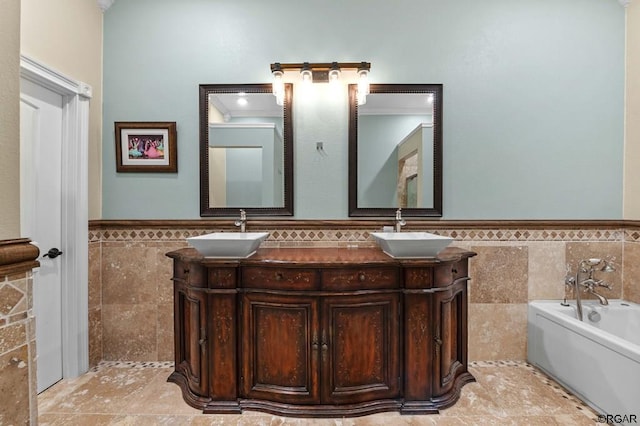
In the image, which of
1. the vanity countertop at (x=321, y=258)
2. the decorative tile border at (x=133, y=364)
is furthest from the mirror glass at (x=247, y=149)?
the decorative tile border at (x=133, y=364)

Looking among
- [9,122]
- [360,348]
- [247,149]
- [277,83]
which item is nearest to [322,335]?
[360,348]

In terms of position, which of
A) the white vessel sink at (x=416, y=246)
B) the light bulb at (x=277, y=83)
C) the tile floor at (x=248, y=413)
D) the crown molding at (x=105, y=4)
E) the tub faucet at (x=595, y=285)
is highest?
the crown molding at (x=105, y=4)

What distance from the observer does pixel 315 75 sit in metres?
2.39

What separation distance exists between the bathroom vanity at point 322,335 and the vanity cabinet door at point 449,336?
0.01 metres

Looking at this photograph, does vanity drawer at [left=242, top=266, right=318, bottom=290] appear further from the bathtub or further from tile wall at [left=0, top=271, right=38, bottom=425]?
the bathtub

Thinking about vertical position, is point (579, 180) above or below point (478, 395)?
above

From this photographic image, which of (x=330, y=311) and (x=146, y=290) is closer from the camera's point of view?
(x=330, y=311)

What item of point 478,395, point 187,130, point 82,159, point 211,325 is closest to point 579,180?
point 478,395

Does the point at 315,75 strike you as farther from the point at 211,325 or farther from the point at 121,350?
the point at 121,350

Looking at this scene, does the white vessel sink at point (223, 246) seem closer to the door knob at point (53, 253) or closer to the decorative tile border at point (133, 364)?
the door knob at point (53, 253)

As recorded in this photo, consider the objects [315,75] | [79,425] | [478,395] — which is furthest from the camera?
[315,75]

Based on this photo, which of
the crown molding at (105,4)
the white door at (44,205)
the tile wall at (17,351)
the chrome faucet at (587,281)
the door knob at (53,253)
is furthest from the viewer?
the crown molding at (105,4)

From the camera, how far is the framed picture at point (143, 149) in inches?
96.4

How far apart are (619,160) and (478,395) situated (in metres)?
2.09
